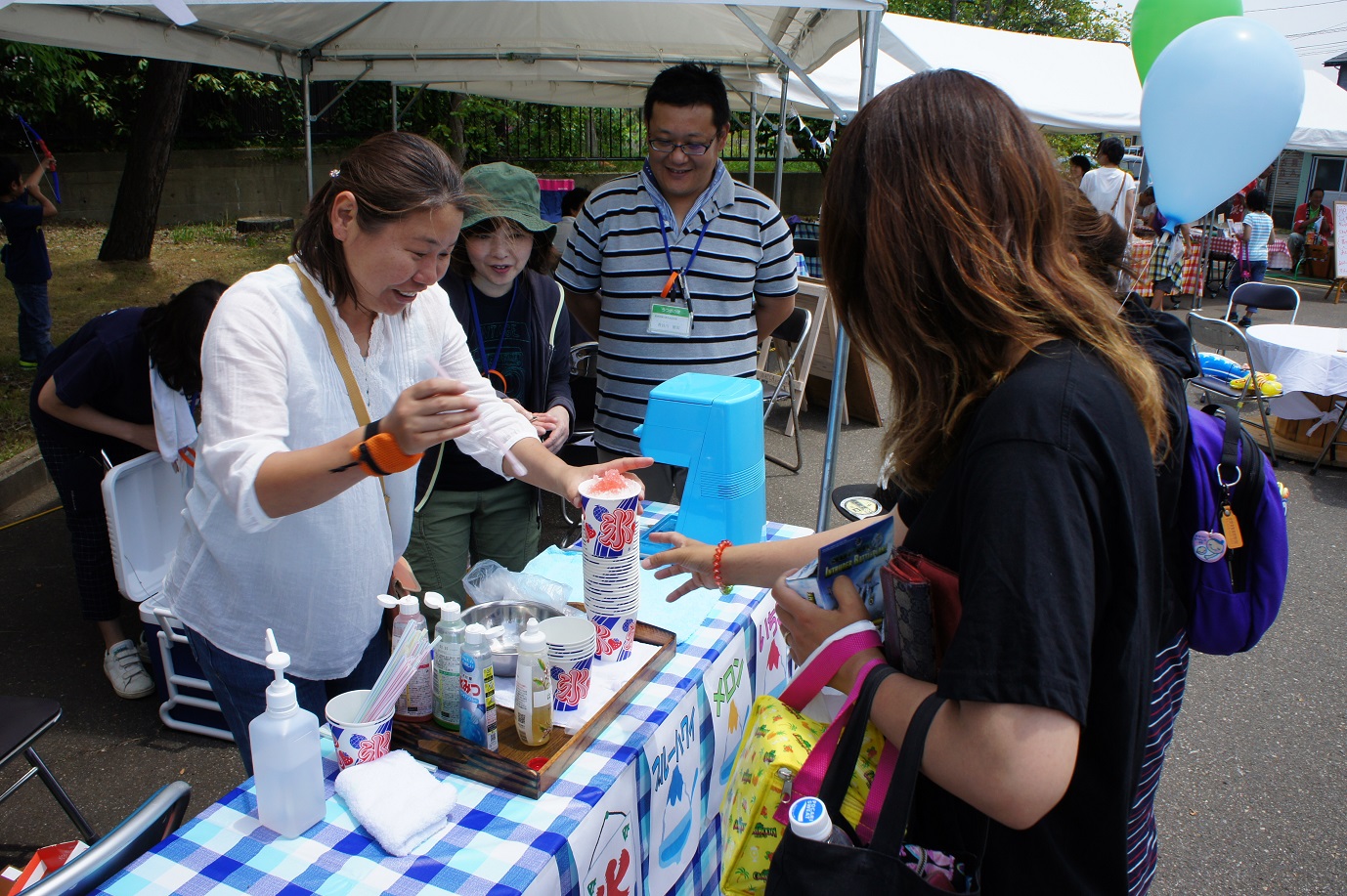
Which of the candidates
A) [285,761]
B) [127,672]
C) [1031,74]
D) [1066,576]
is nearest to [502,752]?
[285,761]

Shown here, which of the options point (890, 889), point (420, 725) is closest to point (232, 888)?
point (420, 725)

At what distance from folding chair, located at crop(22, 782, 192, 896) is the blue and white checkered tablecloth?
41 millimetres

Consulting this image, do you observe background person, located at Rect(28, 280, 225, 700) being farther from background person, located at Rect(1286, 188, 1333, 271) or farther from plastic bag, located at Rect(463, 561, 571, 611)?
background person, located at Rect(1286, 188, 1333, 271)

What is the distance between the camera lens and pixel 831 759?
1.02 metres

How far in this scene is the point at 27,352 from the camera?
6547 mm

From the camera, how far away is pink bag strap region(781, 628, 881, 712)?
1063 millimetres

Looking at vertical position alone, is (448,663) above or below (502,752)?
above

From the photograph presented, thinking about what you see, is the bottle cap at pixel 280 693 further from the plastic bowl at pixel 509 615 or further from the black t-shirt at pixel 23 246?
the black t-shirt at pixel 23 246

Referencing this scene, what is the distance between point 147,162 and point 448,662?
9.62 meters

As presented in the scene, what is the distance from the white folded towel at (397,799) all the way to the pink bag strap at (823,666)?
50 centimetres

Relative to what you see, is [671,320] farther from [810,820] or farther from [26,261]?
[26,261]

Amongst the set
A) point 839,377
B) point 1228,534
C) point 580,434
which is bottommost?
point 580,434

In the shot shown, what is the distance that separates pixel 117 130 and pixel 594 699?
14090mm

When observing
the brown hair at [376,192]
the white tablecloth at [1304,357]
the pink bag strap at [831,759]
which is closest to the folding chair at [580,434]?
the brown hair at [376,192]
